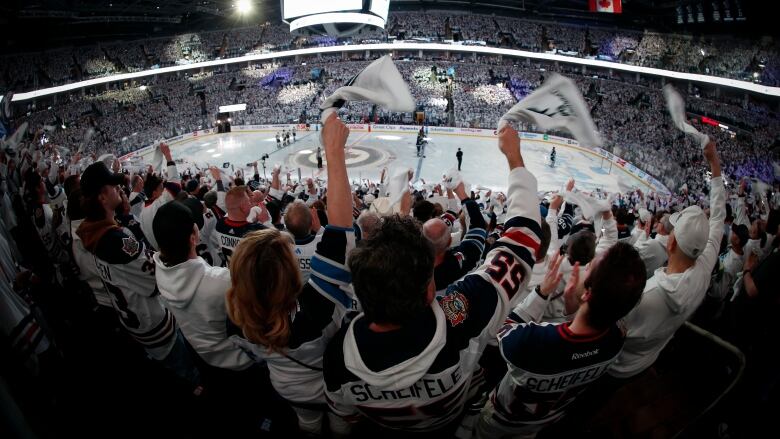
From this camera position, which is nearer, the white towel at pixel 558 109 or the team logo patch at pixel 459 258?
the white towel at pixel 558 109

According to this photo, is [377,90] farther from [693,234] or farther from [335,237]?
[693,234]

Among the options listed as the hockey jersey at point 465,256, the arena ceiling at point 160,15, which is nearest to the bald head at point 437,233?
the hockey jersey at point 465,256

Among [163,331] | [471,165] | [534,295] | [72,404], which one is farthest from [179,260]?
[471,165]

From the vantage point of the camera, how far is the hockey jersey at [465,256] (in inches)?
117

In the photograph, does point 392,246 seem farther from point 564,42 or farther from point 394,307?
point 564,42

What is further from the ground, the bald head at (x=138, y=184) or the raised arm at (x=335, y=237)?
the raised arm at (x=335, y=237)

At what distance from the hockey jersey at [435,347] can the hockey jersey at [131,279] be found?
2.38 m

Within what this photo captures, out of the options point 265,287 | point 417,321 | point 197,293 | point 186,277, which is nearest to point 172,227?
point 186,277

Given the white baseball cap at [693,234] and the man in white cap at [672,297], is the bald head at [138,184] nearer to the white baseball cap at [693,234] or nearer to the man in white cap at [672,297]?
the man in white cap at [672,297]

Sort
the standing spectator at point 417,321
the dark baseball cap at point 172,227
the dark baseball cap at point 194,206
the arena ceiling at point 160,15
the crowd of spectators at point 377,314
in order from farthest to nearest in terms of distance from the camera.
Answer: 1. the arena ceiling at point 160,15
2. the dark baseball cap at point 194,206
3. the dark baseball cap at point 172,227
4. the crowd of spectators at point 377,314
5. the standing spectator at point 417,321

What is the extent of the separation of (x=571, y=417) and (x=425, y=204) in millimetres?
2487

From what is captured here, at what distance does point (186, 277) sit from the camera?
2568 mm

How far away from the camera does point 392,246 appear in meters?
1.70

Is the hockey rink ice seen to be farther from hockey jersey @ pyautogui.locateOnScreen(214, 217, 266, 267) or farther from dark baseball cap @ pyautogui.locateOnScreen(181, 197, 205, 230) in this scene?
hockey jersey @ pyautogui.locateOnScreen(214, 217, 266, 267)
